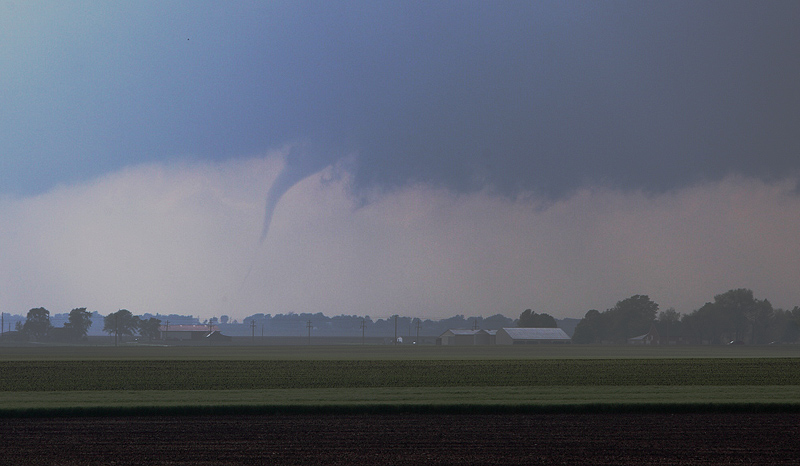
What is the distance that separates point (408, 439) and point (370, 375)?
28.5m

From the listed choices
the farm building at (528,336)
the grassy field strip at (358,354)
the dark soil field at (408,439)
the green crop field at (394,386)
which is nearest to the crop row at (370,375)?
the green crop field at (394,386)

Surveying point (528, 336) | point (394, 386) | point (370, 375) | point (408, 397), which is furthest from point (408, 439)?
point (528, 336)

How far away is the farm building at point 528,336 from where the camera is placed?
191m

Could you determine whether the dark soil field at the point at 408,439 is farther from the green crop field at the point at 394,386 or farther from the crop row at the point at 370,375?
the crop row at the point at 370,375

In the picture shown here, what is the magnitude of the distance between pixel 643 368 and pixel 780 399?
27.9 m

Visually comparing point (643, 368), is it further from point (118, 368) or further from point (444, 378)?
point (118, 368)

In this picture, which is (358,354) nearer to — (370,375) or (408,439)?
(370,375)

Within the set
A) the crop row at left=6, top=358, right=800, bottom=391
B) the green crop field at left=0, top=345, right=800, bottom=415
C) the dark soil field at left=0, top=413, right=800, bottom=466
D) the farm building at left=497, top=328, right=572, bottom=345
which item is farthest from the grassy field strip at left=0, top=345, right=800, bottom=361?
the farm building at left=497, top=328, right=572, bottom=345

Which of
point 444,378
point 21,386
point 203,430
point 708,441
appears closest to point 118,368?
point 21,386

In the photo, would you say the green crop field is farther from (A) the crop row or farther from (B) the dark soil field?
(B) the dark soil field

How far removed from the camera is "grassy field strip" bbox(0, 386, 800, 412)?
30688 mm

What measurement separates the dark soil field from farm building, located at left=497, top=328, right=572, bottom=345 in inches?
6459

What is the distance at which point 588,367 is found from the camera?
61188 mm

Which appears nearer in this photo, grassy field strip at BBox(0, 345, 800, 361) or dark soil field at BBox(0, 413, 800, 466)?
dark soil field at BBox(0, 413, 800, 466)
